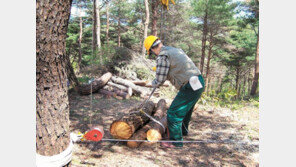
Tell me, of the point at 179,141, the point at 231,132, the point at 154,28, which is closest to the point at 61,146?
the point at 179,141

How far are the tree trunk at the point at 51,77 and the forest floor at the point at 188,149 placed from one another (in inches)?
33.6

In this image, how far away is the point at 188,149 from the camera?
124 inches

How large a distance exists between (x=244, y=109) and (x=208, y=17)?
10732mm

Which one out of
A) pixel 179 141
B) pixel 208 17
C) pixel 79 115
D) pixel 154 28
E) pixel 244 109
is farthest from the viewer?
pixel 208 17

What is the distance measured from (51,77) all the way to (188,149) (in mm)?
2519

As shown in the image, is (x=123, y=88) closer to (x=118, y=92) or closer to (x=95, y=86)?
(x=118, y=92)

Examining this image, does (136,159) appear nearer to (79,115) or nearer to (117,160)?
(117,160)

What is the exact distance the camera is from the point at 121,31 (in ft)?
70.4

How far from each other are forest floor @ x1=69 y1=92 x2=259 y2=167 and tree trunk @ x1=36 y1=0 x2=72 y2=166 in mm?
852

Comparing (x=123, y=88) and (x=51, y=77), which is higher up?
(x=51, y=77)

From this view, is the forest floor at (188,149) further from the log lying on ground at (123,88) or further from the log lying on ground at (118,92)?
the log lying on ground at (123,88)

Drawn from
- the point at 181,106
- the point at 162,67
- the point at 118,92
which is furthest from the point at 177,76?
the point at 118,92

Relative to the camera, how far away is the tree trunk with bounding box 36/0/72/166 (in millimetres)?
1568

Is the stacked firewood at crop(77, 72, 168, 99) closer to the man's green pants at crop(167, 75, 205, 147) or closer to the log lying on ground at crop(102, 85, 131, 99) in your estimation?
the log lying on ground at crop(102, 85, 131, 99)
